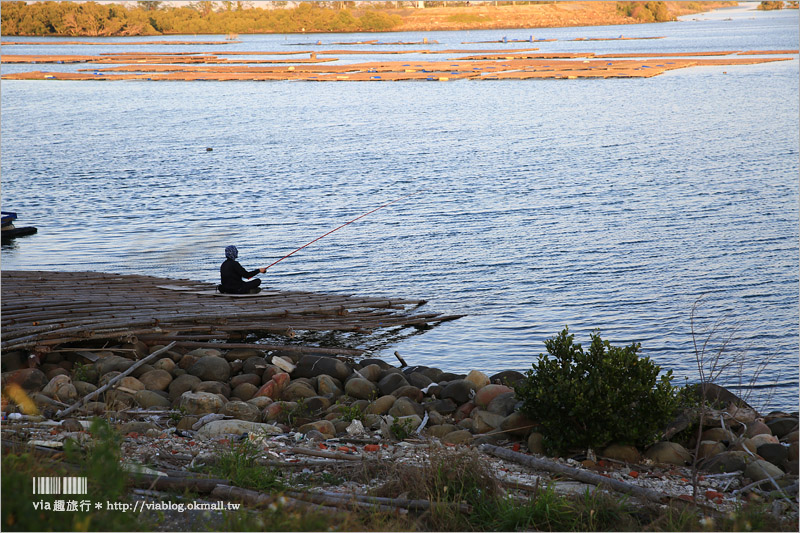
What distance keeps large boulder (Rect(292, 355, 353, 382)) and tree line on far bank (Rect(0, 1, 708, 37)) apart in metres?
121

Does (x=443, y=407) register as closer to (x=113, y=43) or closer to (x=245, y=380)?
(x=245, y=380)

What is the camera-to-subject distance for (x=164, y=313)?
12250mm

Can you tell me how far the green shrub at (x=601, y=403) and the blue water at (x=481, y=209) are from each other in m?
2.31

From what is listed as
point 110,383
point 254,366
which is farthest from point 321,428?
point 110,383

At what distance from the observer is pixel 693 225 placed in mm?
21812

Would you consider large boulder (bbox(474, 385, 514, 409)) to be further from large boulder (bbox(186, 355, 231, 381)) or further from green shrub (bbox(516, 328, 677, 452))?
large boulder (bbox(186, 355, 231, 381))

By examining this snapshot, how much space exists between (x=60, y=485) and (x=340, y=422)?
393cm

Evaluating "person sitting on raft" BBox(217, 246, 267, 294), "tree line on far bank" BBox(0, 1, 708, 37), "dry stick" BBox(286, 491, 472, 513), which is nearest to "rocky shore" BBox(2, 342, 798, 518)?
"dry stick" BBox(286, 491, 472, 513)

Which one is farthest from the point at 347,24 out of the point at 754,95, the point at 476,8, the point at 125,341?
the point at 125,341

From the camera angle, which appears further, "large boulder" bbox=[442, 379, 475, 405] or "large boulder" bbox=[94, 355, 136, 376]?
"large boulder" bbox=[94, 355, 136, 376]

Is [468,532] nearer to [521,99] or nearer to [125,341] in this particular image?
[125,341]

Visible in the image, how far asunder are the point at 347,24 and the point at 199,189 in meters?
112

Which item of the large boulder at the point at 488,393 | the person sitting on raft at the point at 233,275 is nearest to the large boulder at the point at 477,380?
the large boulder at the point at 488,393

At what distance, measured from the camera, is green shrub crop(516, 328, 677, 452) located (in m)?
8.12
